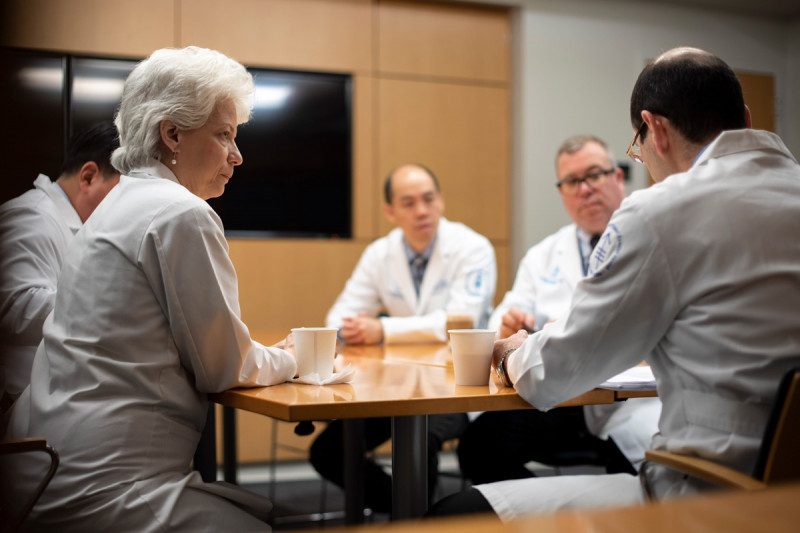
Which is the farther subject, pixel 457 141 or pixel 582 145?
pixel 457 141

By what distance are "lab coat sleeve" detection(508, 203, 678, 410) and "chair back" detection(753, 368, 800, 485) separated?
22 cm

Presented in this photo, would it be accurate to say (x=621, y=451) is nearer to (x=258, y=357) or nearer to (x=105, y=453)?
(x=258, y=357)

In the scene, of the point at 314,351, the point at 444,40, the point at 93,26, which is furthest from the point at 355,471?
the point at 444,40

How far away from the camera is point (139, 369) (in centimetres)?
135

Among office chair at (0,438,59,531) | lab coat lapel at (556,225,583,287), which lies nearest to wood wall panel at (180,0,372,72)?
lab coat lapel at (556,225,583,287)

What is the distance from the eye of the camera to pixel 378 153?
4418mm

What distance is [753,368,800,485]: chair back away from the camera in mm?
1003

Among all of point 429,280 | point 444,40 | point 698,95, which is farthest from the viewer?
point 444,40

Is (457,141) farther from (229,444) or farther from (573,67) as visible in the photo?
(229,444)

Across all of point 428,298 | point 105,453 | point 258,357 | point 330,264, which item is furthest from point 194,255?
point 330,264

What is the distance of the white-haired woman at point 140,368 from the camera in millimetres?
1283

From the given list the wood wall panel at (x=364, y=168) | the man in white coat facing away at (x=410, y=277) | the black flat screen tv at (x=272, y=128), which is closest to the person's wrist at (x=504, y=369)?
the man in white coat facing away at (x=410, y=277)

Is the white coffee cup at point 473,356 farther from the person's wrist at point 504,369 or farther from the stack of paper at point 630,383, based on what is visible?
the stack of paper at point 630,383

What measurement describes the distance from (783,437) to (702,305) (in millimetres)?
237
